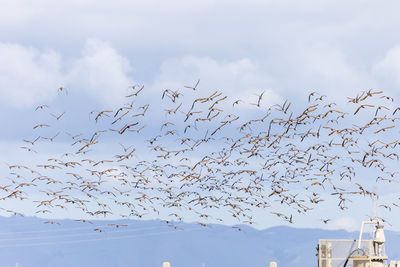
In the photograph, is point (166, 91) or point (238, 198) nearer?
point (166, 91)

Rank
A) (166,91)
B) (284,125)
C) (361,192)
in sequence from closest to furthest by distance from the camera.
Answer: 1. (166,91)
2. (284,125)
3. (361,192)

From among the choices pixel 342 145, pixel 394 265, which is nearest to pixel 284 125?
pixel 342 145

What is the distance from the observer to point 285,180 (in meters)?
55.5

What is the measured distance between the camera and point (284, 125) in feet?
142

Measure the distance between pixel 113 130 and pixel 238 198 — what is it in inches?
751

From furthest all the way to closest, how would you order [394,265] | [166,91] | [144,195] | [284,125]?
1. [394,265]
2. [144,195]
3. [284,125]
4. [166,91]

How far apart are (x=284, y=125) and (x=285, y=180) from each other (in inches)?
504

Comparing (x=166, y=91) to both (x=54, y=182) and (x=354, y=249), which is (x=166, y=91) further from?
(x=354, y=249)

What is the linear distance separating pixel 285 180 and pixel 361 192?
26.7 ft

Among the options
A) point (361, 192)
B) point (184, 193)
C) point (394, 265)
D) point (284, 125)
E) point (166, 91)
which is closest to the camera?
point (166, 91)

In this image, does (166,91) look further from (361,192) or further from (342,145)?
(361,192)

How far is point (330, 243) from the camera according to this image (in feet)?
205

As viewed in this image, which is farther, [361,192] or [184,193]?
[184,193]

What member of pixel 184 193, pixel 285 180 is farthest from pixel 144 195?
pixel 285 180
